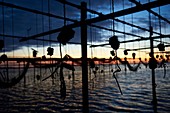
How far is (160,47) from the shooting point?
28.5ft

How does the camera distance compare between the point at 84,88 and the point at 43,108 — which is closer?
the point at 84,88

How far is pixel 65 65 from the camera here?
4.21 meters

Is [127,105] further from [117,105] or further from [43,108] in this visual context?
[43,108]

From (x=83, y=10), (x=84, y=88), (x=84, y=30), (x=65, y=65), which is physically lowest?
(x=84, y=88)

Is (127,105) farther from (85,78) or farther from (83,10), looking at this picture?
(83,10)

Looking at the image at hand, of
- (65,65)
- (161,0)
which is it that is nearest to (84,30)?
(65,65)

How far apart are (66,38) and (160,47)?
6.18m

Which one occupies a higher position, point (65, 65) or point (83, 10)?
point (83, 10)

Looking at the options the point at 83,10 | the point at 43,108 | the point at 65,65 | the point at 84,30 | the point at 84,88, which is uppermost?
the point at 83,10

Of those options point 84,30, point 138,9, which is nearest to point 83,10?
point 84,30

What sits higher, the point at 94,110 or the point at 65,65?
the point at 65,65

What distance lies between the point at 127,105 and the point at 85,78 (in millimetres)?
8867

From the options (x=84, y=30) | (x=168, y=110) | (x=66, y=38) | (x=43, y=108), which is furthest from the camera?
(x=43, y=108)

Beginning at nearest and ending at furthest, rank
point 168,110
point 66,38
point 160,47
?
point 66,38
point 160,47
point 168,110
